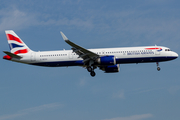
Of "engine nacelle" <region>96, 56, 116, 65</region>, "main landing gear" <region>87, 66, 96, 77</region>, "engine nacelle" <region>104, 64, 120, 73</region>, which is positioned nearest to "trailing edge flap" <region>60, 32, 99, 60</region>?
"engine nacelle" <region>96, 56, 116, 65</region>

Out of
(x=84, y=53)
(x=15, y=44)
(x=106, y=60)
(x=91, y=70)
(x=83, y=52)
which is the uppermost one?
(x=15, y=44)

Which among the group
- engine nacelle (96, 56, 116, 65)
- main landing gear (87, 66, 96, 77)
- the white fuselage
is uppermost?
the white fuselage

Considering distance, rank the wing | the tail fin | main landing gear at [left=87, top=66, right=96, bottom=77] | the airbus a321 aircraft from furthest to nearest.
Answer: the tail fin < main landing gear at [left=87, top=66, right=96, bottom=77] < the airbus a321 aircraft < the wing

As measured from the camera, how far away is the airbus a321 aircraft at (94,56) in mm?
43438

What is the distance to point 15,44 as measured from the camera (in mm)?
49875

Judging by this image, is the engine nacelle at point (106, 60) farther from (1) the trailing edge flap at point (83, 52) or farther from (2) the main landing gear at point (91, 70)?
(2) the main landing gear at point (91, 70)

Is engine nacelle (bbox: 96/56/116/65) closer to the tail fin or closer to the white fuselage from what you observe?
the white fuselage

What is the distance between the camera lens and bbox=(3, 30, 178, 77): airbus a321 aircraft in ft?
143

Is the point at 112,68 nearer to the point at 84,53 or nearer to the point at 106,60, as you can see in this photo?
the point at 106,60

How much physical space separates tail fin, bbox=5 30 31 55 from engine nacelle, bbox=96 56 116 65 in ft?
46.4

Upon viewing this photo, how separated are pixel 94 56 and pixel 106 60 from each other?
2154mm

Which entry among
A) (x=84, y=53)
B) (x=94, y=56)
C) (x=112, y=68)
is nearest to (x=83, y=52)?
Answer: (x=84, y=53)

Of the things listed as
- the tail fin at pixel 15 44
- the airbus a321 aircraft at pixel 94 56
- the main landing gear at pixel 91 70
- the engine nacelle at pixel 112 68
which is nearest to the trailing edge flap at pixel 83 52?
the airbus a321 aircraft at pixel 94 56

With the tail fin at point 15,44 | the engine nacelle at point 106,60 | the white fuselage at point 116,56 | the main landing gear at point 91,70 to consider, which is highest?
the tail fin at point 15,44
